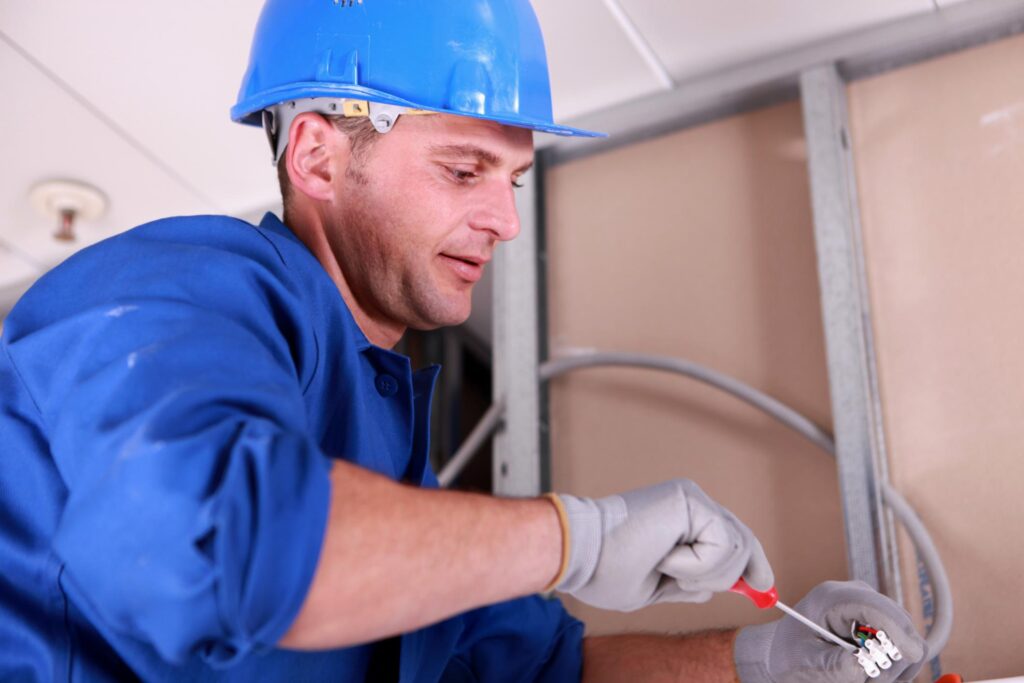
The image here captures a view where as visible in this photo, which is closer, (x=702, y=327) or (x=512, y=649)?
(x=512, y=649)

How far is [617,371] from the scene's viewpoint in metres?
1.85

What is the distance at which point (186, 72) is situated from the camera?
6.19 feet

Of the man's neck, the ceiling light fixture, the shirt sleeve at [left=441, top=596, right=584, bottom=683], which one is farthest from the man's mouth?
the ceiling light fixture

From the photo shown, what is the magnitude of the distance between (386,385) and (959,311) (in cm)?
90

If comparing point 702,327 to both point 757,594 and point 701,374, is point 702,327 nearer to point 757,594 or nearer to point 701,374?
point 701,374

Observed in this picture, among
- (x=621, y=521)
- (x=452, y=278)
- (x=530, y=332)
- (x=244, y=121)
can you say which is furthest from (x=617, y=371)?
(x=621, y=521)

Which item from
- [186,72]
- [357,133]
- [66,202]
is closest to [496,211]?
[357,133]

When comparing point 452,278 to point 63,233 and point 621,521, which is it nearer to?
point 621,521

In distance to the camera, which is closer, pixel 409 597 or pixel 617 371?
pixel 409 597

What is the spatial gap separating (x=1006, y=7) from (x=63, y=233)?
1.95m

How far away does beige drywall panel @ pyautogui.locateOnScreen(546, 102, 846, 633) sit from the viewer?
65.0 inches

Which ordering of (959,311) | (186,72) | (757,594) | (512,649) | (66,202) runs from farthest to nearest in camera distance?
Result: (66,202) → (186,72) → (959,311) → (512,649) → (757,594)

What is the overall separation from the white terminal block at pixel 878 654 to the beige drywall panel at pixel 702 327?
42 cm

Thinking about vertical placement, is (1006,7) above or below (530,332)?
above
